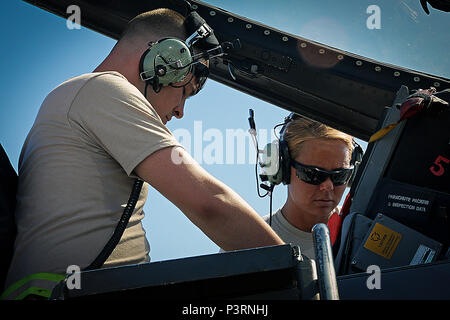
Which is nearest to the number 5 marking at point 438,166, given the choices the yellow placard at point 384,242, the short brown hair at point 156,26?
the yellow placard at point 384,242

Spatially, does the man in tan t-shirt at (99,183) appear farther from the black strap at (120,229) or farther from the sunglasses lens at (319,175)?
the sunglasses lens at (319,175)

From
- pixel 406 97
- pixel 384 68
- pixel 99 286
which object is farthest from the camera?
pixel 384 68

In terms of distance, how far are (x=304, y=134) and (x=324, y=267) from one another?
2.24 meters

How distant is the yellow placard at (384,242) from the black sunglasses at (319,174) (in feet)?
4.51

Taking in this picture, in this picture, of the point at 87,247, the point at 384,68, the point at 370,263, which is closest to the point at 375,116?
the point at 384,68

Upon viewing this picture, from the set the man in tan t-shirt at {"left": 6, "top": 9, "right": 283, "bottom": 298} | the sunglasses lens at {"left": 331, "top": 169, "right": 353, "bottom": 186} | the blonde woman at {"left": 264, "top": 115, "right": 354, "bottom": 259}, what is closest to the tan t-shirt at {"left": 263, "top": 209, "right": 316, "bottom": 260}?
the blonde woman at {"left": 264, "top": 115, "right": 354, "bottom": 259}

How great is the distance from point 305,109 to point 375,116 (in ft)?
1.18

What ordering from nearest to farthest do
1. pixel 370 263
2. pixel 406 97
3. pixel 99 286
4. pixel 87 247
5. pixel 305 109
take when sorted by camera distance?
pixel 99 286
pixel 87 247
pixel 370 263
pixel 406 97
pixel 305 109

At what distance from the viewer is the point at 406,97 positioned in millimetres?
1845

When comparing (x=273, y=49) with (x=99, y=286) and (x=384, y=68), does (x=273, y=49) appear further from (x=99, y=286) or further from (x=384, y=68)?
(x=99, y=286)

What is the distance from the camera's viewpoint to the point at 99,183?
1370mm

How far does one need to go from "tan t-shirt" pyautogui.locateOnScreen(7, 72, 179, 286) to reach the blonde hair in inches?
68.2

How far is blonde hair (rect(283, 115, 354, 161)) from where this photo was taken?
3045 mm

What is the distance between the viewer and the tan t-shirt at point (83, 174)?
1.29 metres
